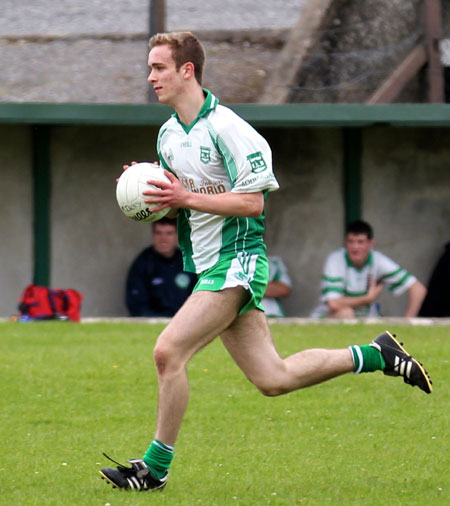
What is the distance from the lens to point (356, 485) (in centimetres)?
564

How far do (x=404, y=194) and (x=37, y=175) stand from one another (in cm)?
437

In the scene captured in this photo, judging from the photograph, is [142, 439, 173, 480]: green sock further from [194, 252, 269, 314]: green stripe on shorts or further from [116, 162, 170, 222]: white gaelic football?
[116, 162, 170, 222]: white gaelic football

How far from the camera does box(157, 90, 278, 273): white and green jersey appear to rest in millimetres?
5375

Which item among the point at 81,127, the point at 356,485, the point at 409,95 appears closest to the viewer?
A: the point at 356,485

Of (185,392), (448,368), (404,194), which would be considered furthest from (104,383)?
(404,194)

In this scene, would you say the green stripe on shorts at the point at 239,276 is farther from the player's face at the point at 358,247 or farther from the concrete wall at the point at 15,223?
the concrete wall at the point at 15,223

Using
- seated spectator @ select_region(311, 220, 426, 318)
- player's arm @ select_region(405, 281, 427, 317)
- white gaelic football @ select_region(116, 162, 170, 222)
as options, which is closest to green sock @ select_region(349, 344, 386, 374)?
white gaelic football @ select_region(116, 162, 170, 222)

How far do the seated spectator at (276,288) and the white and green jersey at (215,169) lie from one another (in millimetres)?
7388

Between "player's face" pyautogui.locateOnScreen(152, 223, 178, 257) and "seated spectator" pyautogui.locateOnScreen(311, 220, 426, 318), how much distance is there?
Answer: 1.69 m

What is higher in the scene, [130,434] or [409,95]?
[409,95]

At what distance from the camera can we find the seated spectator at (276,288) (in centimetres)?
1312

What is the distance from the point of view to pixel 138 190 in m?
5.44

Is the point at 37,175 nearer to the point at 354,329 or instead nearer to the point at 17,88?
the point at 17,88

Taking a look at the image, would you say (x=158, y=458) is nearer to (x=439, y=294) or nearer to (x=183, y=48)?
(x=183, y=48)
